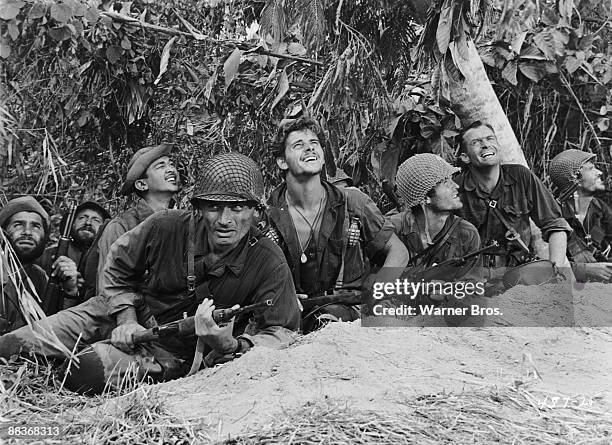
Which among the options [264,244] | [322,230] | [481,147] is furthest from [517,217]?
[264,244]

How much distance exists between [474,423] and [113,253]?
2.46 metres

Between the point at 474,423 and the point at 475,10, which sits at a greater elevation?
the point at 475,10

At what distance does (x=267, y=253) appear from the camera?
4875 millimetres

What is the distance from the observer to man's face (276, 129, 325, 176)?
5836mm

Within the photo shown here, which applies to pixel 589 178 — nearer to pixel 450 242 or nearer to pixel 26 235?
pixel 450 242

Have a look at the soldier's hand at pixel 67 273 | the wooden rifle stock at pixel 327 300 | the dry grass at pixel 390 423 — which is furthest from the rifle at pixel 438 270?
the soldier's hand at pixel 67 273

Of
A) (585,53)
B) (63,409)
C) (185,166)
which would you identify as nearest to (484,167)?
(585,53)

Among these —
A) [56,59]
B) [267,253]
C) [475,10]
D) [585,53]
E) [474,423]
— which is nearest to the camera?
[474,423]

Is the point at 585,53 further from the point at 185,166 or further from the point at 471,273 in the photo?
the point at 185,166

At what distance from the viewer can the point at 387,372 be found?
383 centimetres

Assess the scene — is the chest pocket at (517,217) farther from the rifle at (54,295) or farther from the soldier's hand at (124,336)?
the rifle at (54,295)

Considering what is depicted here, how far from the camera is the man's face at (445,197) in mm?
5977

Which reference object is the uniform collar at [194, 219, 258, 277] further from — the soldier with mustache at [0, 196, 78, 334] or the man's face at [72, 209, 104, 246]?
the man's face at [72, 209, 104, 246]

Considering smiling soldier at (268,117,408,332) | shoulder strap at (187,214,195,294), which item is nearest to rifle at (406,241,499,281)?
smiling soldier at (268,117,408,332)
